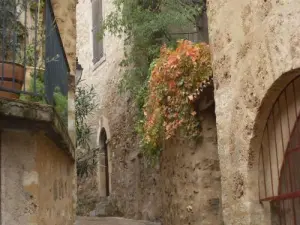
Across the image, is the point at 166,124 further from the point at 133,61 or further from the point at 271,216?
the point at 133,61

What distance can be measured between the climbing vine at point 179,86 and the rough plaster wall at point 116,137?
3.50 m

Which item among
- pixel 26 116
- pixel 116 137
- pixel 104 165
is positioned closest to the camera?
pixel 26 116

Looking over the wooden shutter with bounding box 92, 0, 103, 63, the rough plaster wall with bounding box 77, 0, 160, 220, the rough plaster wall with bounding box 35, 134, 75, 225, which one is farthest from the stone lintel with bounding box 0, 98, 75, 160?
the wooden shutter with bounding box 92, 0, 103, 63

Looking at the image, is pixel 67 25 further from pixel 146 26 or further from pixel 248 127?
pixel 248 127

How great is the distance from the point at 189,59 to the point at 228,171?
2026mm

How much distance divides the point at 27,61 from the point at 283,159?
244 cm

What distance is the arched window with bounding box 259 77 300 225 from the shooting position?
154 inches

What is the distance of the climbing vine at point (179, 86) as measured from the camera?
617cm

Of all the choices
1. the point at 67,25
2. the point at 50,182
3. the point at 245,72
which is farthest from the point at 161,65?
the point at 50,182

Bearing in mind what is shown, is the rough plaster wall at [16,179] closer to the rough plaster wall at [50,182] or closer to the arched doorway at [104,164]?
the rough plaster wall at [50,182]

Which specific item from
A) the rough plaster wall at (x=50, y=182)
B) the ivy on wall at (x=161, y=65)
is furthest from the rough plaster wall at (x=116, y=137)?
the rough plaster wall at (x=50, y=182)

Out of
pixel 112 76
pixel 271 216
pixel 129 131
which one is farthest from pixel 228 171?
pixel 112 76

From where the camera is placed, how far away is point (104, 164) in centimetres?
1364

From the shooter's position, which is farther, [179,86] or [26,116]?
[179,86]
